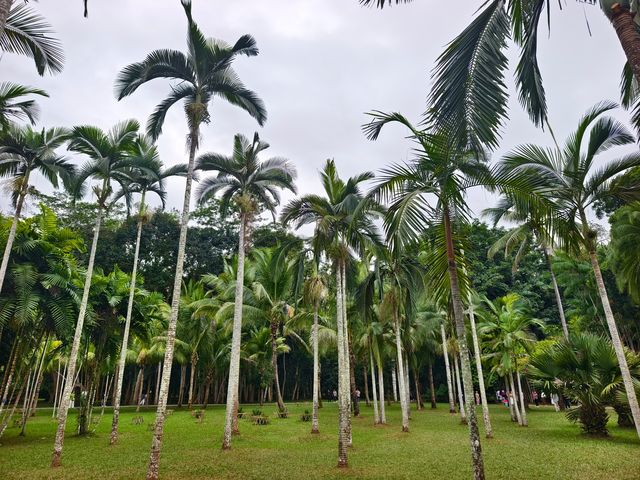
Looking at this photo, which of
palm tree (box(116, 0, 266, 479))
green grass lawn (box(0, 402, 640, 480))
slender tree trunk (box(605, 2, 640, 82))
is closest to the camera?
slender tree trunk (box(605, 2, 640, 82))

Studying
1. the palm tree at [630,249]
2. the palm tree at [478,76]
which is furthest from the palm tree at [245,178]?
the palm tree at [630,249]

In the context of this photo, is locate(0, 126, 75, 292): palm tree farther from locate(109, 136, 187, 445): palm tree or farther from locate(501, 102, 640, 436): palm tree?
locate(501, 102, 640, 436): palm tree

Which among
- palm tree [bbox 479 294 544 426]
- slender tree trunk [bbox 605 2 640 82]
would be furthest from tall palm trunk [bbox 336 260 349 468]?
palm tree [bbox 479 294 544 426]

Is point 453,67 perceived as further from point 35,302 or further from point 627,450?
point 35,302

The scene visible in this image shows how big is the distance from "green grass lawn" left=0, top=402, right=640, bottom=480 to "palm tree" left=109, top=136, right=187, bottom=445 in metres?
1.93

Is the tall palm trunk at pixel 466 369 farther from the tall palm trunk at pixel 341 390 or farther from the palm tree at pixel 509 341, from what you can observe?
the palm tree at pixel 509 341

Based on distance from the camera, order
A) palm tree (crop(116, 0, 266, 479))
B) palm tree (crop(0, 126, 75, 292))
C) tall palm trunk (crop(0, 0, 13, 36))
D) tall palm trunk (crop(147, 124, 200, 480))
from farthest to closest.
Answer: palm tree (crop(0, 126, 75, 292)) < palm tree (crop(116, 0, 266, 479)) < tall palm trunk (crop(147, 124, 200, 480)) < tall palm trunk (crop(0, 0, 13, 36))

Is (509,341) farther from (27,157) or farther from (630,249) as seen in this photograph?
(27,157)

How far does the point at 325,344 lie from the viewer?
22.7 m

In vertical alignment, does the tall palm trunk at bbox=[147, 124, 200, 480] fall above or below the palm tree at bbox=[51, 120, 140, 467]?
below

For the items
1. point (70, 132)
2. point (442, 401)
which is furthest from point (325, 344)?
point (442, 401)

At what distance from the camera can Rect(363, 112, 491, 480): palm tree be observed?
6.72 metres

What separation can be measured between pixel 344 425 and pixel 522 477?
14.5 feet

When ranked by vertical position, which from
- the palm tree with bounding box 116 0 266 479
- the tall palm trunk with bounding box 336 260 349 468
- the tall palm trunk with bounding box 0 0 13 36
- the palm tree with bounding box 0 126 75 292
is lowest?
the tall palm trunk with bounding box 336 260 349 468
